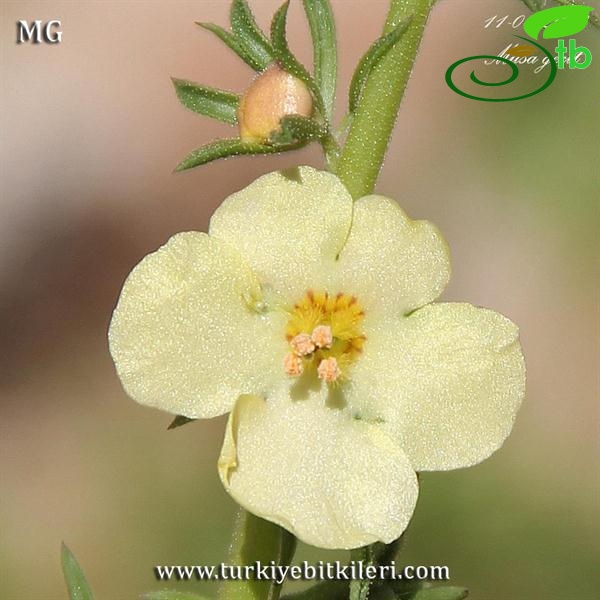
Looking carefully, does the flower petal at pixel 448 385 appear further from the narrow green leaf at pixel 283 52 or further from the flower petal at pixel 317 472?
the narrow green leaf at pixel 283 52

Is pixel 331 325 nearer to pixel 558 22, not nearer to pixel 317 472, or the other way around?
pixel 317 472

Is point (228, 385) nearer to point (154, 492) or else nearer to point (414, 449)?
point (414, 449)

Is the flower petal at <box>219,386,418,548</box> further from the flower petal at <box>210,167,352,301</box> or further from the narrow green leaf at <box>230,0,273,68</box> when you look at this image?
the narrow green leaf at <box>230,0,273,68</box>

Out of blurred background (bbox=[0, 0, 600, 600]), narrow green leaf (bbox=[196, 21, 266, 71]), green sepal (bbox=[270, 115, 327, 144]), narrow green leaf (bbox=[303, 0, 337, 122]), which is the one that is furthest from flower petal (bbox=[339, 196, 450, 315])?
blurred background (bbox=[0, 0, 600, 600])

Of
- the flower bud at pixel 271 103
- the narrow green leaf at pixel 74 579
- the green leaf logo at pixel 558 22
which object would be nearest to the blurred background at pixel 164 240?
the narrow green leaf at pixel 74 579

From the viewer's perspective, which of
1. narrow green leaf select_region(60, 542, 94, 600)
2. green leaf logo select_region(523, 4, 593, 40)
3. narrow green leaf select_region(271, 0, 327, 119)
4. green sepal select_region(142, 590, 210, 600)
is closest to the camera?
narrow green leaf select_region(271, 0, 327, 119)
